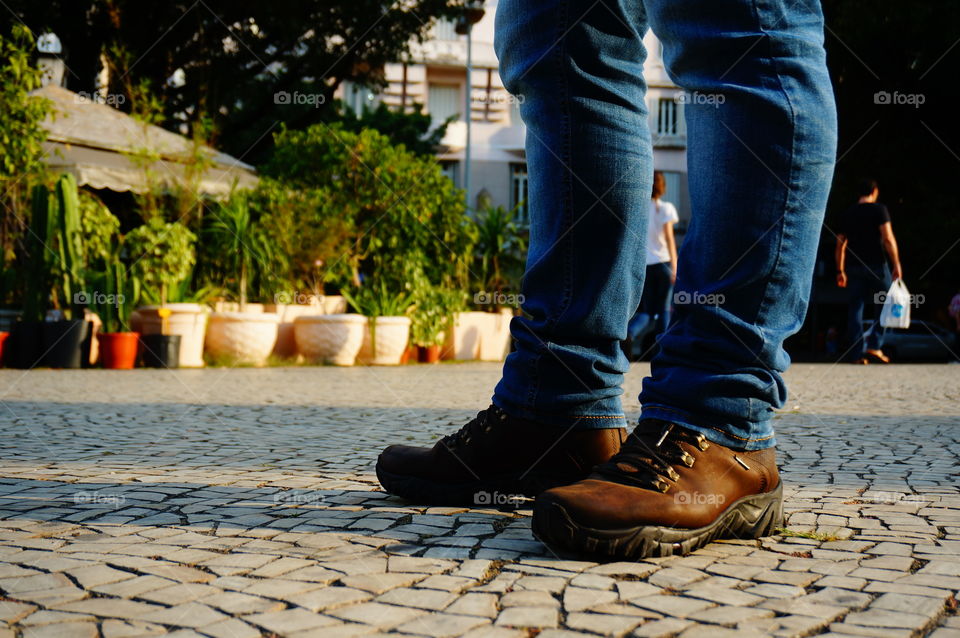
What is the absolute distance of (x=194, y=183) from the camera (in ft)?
33.5

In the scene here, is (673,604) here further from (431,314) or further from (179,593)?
(431,314)

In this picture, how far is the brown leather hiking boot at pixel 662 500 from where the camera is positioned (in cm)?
154

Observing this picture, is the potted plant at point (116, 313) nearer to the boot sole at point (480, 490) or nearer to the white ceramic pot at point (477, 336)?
the white ceramic pot at point (477, 336)

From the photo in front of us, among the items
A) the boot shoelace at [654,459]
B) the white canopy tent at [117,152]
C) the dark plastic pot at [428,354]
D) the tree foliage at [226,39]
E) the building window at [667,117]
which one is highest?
the building window at [667,117]

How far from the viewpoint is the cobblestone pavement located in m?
1.23

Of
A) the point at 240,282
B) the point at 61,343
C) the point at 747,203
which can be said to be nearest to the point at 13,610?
the point at 747,203

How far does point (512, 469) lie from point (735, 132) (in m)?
0.79

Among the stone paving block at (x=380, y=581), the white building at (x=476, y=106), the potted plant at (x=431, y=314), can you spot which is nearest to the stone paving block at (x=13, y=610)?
the stone paving block at (x=380, y=581)

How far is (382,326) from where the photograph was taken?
9.87 metres

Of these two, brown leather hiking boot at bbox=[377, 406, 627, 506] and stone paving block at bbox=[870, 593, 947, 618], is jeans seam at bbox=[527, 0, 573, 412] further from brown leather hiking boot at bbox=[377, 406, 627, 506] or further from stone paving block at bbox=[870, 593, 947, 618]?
stone paving block at bbox=[870, 593, 947, 618]

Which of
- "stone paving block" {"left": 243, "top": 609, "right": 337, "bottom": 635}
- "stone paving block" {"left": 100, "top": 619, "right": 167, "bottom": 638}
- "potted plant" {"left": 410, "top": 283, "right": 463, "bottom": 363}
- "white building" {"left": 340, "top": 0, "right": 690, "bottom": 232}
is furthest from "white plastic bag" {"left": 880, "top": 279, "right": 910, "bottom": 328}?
"white building" {"left": 340, "top": 0, "right": 690, "bottom": 232}

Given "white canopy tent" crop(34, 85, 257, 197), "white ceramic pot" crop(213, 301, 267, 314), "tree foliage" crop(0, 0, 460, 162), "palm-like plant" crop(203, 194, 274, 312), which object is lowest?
"white ceramic pot" crop(213, 301, 267, 314)

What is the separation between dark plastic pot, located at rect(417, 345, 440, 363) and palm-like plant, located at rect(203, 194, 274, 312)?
1.98m

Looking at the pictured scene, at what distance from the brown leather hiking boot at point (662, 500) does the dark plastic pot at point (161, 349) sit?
302 inches
